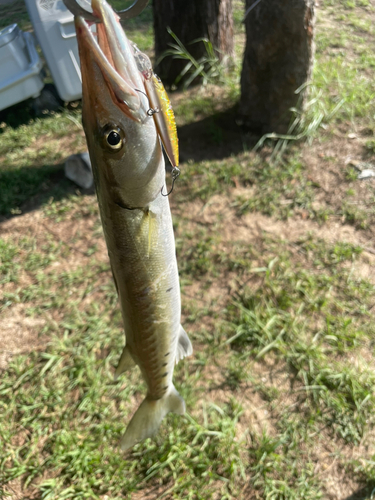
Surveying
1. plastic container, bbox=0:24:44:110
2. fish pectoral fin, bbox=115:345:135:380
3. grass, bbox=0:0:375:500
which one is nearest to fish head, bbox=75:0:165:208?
fish pectoral fin, bbox=115:345:135:380

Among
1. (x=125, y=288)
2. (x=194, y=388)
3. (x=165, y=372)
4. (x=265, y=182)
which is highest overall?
(x=125, y=288)

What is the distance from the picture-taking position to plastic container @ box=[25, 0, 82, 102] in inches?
166

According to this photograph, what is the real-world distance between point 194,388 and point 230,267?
1080mm

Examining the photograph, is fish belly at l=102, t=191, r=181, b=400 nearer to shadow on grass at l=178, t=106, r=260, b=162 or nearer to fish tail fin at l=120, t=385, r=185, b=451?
fish tail fin at l=120, t=385, r=185, b=451

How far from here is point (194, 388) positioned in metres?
2.60

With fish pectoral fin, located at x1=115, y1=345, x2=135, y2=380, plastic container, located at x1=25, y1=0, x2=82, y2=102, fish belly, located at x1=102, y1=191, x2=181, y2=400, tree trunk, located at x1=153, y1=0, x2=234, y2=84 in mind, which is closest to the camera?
fish belly, located at x1=102, y1=191, x2=181, y2=400

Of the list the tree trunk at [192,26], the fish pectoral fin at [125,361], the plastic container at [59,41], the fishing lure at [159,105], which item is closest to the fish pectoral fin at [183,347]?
the fish pectoral fin at [125,361]

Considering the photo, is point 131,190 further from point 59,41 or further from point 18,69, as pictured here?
point 18,69

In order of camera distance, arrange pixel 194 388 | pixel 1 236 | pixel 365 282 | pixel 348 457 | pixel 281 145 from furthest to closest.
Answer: pixel 281 145, pixel 1 236, pixel 365 282, pixel 194 388, pixel 348 457

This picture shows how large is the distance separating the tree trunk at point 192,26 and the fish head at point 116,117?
438 centimetres

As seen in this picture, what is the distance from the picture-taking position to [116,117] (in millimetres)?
978

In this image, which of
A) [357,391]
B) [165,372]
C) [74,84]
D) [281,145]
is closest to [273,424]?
[357,391]

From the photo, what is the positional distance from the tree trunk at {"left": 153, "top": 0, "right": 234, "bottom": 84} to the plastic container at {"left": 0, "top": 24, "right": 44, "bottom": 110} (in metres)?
1.62

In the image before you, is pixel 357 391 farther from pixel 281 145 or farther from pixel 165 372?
pixel 281 145
